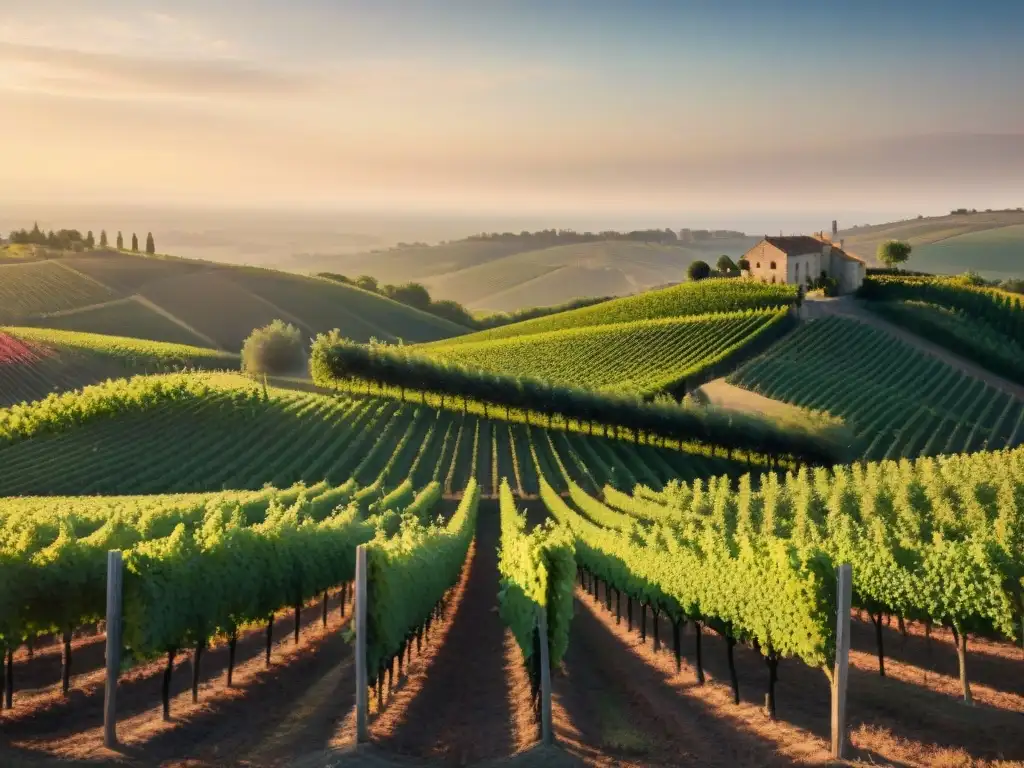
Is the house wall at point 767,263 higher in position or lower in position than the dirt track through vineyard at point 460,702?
higher

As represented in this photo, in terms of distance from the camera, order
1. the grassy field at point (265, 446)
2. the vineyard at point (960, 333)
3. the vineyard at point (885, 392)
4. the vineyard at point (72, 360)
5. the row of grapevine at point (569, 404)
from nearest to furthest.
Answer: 1. the grassy field at point (265, 446)
2. the row of grapevine at point (569, 404)
3. the vineyard at point (885, 392)
4. the vineyard at point (72, 360)
5. the vineyard at point (960, 333)

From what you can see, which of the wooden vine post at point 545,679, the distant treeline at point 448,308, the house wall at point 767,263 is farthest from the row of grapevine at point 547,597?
the distant treeline at point 448,308

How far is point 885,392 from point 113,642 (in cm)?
6635

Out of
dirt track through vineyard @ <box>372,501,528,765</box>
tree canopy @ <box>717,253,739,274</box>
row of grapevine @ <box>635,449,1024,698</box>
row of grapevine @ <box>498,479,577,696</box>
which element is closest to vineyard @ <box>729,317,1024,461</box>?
row of grapevine @ <box>635,449,1024,698</box>

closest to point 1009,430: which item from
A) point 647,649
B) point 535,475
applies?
point 535,475

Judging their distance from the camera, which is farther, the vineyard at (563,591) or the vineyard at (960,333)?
the vineyard at (960,333)

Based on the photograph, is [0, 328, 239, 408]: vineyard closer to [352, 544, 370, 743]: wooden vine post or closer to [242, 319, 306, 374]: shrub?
[242, 319, 306, 374]: shrub

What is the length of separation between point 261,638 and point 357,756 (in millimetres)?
10831

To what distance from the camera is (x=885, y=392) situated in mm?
71438

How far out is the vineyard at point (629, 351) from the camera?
75.0 meters

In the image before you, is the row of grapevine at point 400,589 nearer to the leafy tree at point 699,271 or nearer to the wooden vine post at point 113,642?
the wooden vine post at point 113,642

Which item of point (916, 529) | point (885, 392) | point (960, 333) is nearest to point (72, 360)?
point (885, 392)

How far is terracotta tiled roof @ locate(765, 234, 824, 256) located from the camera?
343ft

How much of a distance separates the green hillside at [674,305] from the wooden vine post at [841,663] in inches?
3229
